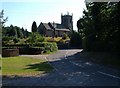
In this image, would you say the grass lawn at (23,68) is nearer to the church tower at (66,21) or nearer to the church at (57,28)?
the church at (57,28)

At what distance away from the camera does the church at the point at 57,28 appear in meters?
134

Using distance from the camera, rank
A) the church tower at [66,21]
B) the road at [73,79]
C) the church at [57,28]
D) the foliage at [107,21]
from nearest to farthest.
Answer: the road at [73,79], the foliage at [107,21], the church at [57,28], the church tower at [66,21]

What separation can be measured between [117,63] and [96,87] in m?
11.8

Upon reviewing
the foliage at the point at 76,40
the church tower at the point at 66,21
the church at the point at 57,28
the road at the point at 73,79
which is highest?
the church tower at the point at 66,21

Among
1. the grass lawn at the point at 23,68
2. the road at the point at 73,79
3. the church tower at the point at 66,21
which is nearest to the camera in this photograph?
the road at the point at 73,79

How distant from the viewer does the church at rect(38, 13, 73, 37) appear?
13430cm

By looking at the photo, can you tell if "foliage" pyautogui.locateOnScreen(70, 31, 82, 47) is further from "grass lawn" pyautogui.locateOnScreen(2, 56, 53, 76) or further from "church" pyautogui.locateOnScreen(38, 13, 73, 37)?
"grass lawn" pyautogui.locateOnScreen(2, 56, 53, 76)

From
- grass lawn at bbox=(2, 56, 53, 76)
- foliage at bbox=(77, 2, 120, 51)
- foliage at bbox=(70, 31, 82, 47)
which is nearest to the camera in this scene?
grass lawn at bbox=(2, 56, 53, 76)

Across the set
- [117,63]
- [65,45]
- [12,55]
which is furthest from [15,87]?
[65,45]

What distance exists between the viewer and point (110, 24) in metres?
27.1

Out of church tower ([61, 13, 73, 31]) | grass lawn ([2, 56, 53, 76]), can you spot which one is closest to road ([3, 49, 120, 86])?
grass lawn ([2, 56, 53, 76])

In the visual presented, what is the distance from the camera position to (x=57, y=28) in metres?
142

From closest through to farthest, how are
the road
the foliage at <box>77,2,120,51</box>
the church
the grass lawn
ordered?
the road
the grass lawn
the foliage at <box>77,2,120,51</box>
the church

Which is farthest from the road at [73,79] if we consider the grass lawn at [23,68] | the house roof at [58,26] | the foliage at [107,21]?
the house roof at [58,26]
